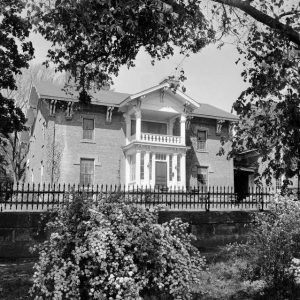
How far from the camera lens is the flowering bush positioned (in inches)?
211

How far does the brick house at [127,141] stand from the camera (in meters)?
28.8

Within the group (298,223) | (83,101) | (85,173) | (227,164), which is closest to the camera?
(298,223)

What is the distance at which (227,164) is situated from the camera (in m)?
33.8

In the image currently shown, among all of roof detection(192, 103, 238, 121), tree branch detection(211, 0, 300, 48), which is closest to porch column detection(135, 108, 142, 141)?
roof detection(192, 103, 238, 121)

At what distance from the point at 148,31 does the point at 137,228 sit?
435 cm

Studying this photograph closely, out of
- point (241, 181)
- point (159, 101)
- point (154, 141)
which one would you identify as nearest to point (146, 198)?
point (154, 141)

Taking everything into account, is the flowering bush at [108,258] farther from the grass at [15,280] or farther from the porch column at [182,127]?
the porch column at [182,127]

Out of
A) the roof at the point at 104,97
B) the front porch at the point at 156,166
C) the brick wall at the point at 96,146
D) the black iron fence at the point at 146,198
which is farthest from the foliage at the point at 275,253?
the brick wall at the point at 96,146

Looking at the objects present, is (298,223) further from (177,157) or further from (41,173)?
(41,173)

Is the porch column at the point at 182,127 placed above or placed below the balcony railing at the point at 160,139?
above

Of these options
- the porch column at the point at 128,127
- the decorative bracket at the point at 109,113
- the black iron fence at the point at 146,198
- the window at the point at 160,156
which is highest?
the decorative bracket at the point at 109,113

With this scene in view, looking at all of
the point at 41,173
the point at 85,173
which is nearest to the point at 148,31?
the point at 85,173

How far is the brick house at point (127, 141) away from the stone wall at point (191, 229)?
15.8 metres

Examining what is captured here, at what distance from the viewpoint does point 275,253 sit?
293 inches
